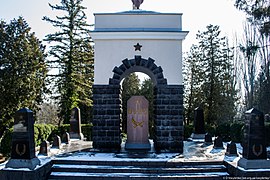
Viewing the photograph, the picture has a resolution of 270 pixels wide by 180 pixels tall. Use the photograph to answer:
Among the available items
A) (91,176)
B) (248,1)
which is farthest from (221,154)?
(248,1)

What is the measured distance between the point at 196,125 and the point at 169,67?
520 cm

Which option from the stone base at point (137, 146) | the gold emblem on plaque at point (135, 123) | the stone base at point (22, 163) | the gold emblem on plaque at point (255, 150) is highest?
the gold emblem on plaque at point (135, 123)

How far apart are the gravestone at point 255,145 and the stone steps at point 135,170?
0.85m

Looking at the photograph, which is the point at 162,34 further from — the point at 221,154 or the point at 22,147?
the point at 22,147

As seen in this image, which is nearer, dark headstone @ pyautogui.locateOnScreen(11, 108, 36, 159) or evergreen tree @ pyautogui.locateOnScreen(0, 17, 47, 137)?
dark headstone @ pyautogui.locateOnScreen(11, 108, 36, 159)

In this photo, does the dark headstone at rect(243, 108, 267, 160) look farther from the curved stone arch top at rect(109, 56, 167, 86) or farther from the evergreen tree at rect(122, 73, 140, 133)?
the evergreen tree at rect(122, 73, 140, 133)

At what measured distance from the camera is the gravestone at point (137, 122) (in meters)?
11.4

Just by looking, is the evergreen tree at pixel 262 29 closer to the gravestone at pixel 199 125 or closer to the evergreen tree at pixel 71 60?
the gravestone at pixel 199 125

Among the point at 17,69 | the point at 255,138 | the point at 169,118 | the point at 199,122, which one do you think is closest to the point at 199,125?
the point at 199,122

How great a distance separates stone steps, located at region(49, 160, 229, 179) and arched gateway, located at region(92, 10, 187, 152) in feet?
7.74

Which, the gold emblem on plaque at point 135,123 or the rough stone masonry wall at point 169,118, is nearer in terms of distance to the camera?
the rough stone masonry wall at point 169,118

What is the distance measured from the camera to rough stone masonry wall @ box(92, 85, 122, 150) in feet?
35.9

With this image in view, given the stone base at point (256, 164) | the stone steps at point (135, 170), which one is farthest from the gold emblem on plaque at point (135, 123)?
the stone base at point (256, 164)

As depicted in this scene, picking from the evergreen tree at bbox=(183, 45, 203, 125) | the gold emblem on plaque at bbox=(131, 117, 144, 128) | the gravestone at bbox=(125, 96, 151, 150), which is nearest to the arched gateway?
the gravestone at bbox=(125, 96, 151, 150)
